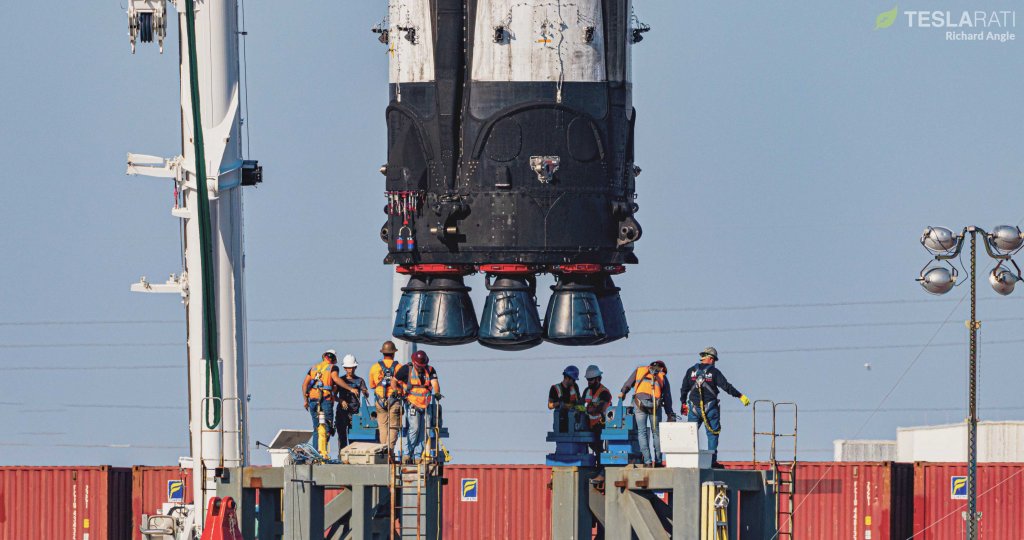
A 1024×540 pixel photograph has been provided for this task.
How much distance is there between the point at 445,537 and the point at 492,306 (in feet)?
40.9

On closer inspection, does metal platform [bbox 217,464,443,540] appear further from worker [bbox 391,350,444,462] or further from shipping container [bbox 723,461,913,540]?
shipping container [bbox 723,461,913,540]

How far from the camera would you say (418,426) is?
3894cm

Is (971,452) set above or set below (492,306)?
below

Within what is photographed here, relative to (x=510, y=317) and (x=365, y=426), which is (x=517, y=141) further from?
(x=365, y=426)

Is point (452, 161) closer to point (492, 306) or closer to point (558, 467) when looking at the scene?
point (492, 306)

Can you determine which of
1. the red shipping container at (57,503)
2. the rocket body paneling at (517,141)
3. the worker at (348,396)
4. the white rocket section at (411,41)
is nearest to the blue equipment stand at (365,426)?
the worker at (348,396)

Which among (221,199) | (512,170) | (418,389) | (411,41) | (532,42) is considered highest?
(411,41)

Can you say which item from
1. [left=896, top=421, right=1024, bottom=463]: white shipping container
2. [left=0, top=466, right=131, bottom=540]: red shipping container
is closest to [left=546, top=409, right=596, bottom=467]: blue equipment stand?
[left=0, top=466, right=131, bottom=540]: red shipping container

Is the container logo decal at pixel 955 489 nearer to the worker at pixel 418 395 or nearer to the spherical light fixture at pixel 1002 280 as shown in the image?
the spherical light fixture at pixel 1002 280

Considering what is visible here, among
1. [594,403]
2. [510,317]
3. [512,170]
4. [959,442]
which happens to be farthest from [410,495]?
[959,442]

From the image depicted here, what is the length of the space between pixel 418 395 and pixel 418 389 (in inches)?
4.1

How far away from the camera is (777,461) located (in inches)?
1610

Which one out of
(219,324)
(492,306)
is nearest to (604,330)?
(492,306)

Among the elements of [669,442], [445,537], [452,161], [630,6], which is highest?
[630,6]
